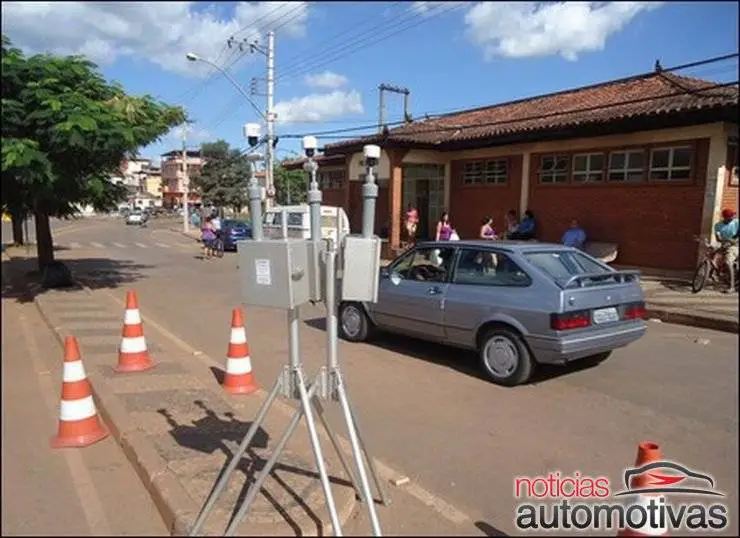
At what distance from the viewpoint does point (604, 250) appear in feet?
49.7

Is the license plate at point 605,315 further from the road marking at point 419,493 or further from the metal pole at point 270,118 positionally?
the metal pole at point 270,118

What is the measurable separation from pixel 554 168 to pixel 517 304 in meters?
12.0

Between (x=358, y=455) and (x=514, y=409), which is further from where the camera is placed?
(x=514, y=409)

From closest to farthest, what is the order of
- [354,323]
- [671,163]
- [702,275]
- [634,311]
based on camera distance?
[634,311], [354,323], [702,275], [671,163]

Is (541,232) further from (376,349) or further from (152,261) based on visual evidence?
(152,261)

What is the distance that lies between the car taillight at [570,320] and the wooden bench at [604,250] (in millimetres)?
9671

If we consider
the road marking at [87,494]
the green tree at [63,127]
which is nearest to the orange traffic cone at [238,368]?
the road marking at [87,494]

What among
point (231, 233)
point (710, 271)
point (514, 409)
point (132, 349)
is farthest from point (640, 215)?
point (231, 233)

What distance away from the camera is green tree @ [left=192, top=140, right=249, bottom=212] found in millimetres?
62750

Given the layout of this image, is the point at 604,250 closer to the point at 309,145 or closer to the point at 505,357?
the point at 505,357

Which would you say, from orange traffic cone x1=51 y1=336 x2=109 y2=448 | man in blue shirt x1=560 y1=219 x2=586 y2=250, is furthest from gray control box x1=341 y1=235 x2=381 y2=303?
man in blue shirt x1=560 y1=219 x2=586 y2=250

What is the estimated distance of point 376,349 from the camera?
25.5ft

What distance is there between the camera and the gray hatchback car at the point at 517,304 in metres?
5.83

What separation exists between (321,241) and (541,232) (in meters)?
15.2
